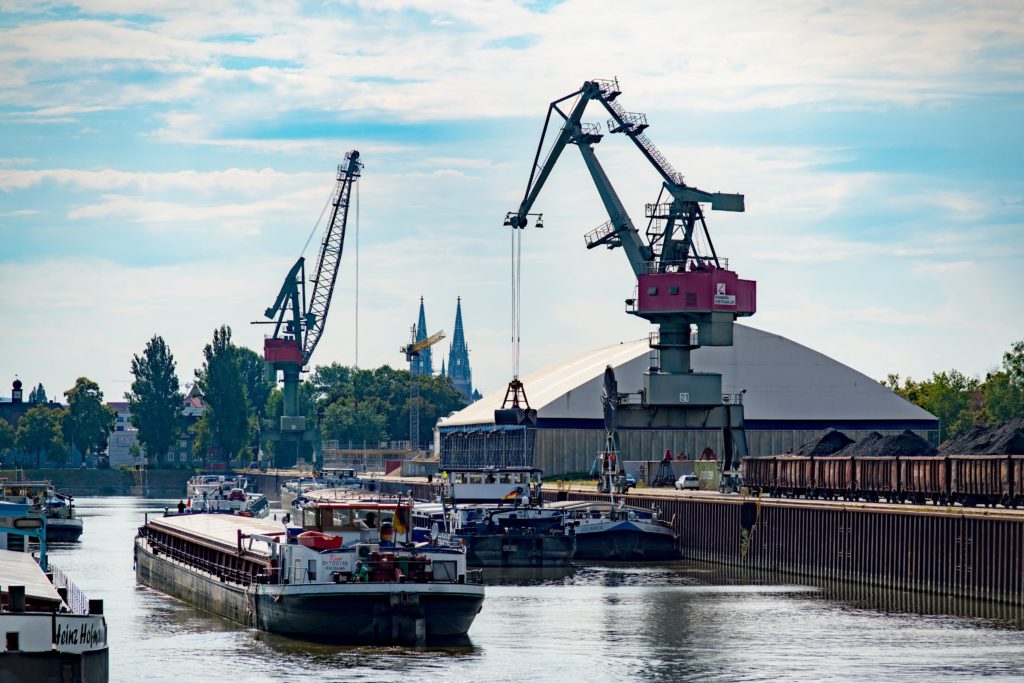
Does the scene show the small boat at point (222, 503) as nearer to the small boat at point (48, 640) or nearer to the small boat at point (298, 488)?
the small boat at point (298, 488)

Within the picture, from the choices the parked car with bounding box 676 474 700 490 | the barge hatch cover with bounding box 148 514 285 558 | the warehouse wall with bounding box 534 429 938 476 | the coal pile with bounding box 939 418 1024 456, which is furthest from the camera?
the warehouse wall with bounding box 534 429 938 476

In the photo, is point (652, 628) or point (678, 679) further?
point (652, 628)

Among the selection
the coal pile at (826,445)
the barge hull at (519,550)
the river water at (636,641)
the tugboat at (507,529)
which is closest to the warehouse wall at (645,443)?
the coal pile at (826,445)

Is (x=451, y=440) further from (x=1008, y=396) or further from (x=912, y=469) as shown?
(x=912, y=469)

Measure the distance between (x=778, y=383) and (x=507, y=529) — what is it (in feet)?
224

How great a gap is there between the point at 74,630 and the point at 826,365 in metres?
126

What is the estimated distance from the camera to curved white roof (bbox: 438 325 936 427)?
150750 mm

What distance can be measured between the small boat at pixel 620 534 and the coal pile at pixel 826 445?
22.8 m

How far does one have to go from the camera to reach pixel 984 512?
67.4m

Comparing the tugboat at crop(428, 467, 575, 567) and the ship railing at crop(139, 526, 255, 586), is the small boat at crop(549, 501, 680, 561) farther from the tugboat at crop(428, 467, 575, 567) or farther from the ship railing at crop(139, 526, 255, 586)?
the ship railing at crop(139, 526, 255, 586)

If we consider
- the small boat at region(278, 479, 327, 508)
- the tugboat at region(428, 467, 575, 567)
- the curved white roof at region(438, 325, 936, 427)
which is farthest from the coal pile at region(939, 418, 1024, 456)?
the small boat at region(278, 479, 327, 508)

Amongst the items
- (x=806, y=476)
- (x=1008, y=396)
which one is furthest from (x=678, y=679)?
(x=1008, y=396)

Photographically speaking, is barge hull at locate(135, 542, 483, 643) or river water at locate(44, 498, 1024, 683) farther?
barge hull at locate(135, 542, 483, 643)

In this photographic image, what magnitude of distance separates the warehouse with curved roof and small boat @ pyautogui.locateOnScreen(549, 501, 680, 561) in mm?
45007
